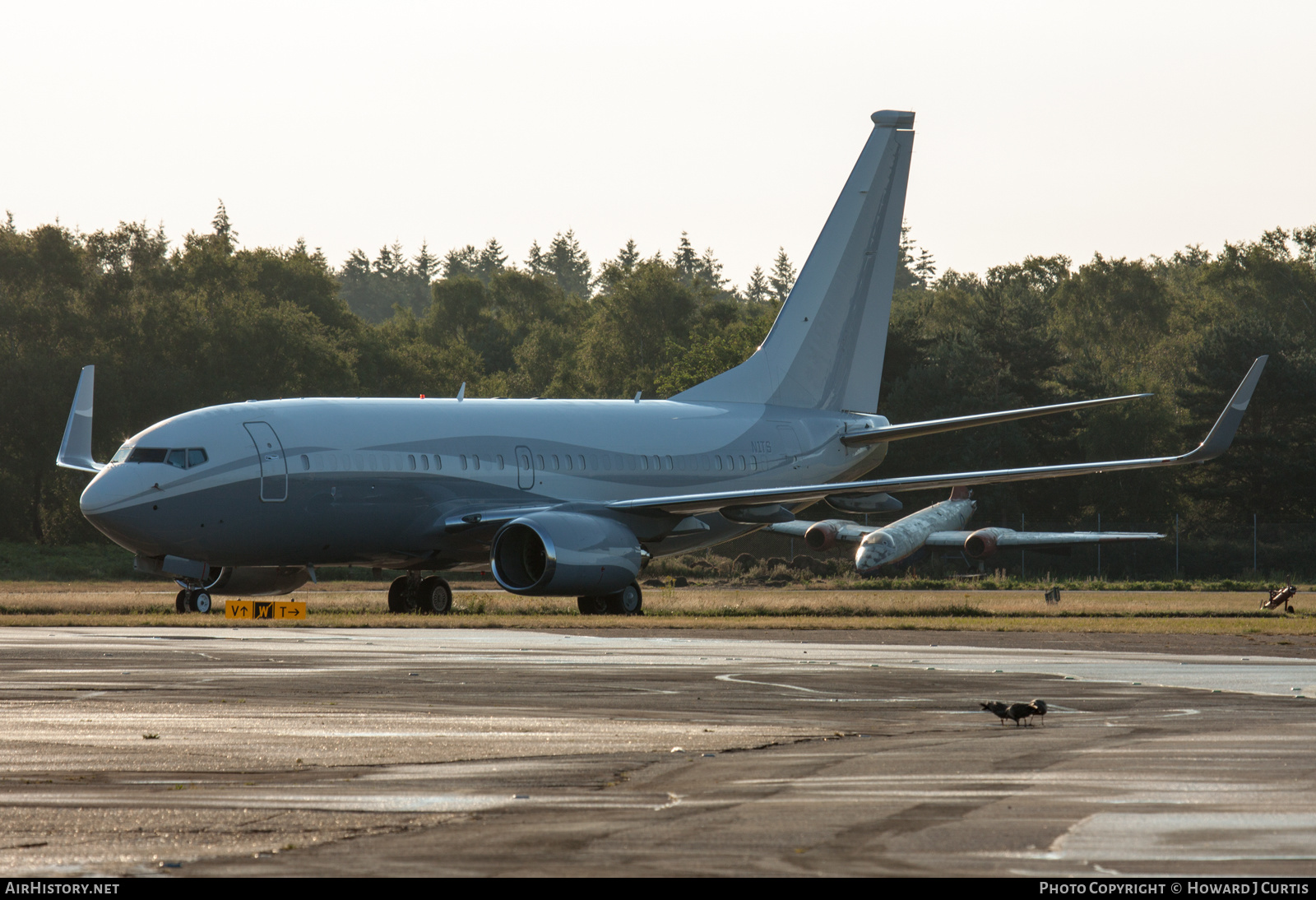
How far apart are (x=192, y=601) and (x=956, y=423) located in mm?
14913

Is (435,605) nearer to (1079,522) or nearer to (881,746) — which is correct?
(881,746)

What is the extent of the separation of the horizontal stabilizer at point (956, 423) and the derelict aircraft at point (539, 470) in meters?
0.10

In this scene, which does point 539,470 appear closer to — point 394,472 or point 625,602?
point 625,602

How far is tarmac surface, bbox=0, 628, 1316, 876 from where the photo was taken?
6977 mm

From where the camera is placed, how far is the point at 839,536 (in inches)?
2181

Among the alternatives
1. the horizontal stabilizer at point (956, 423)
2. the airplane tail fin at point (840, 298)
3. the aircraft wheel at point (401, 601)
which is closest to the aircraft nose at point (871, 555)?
the airplane tail fin at point (840, 298)

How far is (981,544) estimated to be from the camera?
168ft

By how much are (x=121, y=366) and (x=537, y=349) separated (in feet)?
169

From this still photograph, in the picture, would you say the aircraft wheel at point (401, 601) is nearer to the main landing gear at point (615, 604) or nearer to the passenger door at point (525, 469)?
the passenger door at point (525, 469)

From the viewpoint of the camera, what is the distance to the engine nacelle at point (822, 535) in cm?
5450

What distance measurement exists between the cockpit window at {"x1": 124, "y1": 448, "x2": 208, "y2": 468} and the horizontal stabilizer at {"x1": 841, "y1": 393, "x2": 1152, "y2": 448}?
44.0ft

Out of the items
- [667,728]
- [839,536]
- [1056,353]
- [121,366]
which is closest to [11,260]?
[121,366]

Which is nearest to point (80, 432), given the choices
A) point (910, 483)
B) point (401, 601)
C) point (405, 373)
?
point (401, 601)

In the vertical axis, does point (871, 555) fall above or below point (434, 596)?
above
